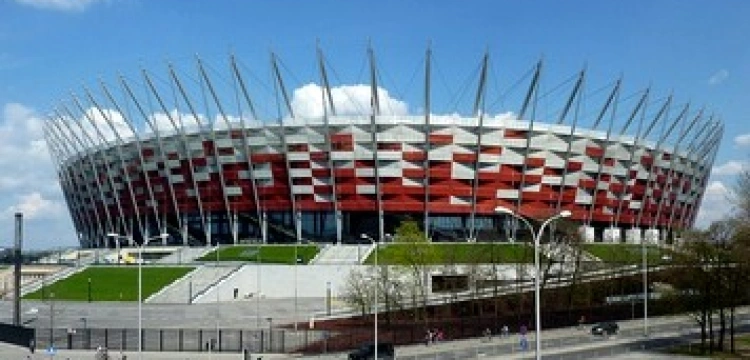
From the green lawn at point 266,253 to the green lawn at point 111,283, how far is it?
31.6ft

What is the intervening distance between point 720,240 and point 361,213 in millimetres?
61569

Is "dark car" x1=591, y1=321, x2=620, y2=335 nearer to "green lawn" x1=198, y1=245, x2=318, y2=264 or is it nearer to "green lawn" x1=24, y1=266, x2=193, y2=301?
"green lawn" x1=198, y1=245, x2=318, y2=264

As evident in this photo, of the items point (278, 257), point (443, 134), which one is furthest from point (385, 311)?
point (443, 134)

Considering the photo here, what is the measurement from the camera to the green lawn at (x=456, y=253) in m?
71.8

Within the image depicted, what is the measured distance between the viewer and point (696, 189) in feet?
473

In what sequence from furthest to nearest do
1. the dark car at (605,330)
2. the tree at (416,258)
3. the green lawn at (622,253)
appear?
the green lawn at (622,253), the tree at (416,258), the dark car at (605,330)

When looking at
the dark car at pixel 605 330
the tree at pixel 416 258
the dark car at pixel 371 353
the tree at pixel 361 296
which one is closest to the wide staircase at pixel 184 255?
the tree at pixel 361 296

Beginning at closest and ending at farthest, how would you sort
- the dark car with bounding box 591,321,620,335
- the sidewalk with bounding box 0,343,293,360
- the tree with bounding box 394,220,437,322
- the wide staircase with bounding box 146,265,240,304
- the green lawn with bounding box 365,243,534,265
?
the sidewalk with bounding box 0,343,293,360
the dark car with bounding box 591,321,620,335
the tree with bounding box 394,220,437,322
the green lawn with bounding box 365,243,534,265
the wide staircase with bounding box 146,265,240,304

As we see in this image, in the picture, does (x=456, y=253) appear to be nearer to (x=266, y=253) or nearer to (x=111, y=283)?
(x=266, y=253)

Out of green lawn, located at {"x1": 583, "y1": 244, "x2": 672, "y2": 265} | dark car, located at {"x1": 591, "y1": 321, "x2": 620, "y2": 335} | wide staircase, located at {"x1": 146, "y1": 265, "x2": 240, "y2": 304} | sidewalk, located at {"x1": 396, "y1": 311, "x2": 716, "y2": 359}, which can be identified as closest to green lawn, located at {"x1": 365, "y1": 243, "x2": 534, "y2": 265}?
green lawn, located at {"x1": 583, "y1": 244, "x2": 672, "y2": 265}

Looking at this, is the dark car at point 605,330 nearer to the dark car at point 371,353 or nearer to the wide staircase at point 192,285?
the dark car at point 371,353

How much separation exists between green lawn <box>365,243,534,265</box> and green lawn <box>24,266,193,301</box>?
22396 millimetres

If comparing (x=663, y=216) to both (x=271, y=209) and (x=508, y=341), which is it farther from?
(x=508, y=341)

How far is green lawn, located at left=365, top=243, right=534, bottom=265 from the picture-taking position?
236ft
